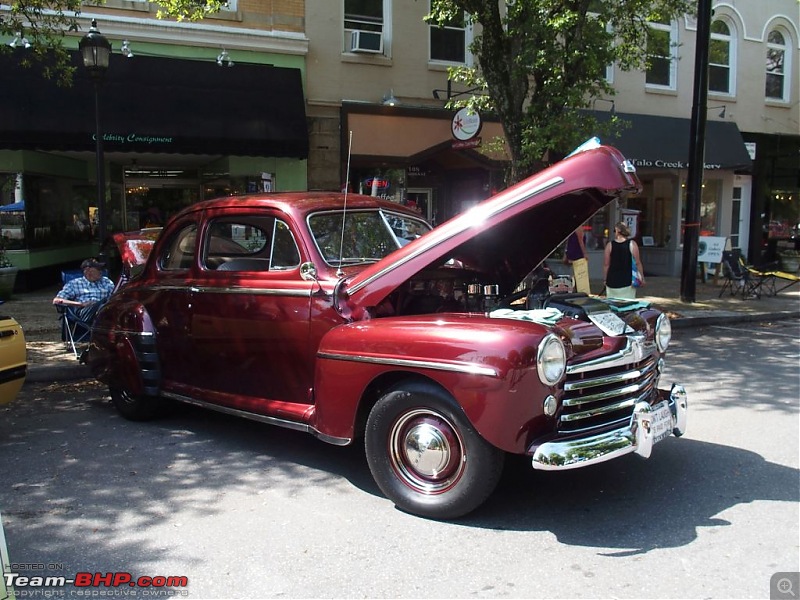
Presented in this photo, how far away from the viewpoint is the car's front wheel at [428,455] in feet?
12.1

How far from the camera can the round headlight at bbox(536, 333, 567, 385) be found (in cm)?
352

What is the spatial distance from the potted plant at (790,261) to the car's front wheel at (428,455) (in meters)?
19.6

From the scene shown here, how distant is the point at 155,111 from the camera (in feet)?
40.6

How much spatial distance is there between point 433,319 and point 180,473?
218cm

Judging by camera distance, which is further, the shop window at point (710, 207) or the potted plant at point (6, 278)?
the shop window at point (710, 207)

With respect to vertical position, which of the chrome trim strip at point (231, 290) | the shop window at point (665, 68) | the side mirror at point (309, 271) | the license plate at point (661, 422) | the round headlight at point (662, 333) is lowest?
the license plate at point (661, 422)

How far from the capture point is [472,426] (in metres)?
3.67

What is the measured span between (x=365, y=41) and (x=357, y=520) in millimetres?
12301

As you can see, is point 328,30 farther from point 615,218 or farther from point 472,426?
point 472,426

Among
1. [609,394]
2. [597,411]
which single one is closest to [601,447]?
[597,411]

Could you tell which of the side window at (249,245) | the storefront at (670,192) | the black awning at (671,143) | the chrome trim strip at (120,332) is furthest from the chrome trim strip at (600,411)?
the storefront at (670,192)

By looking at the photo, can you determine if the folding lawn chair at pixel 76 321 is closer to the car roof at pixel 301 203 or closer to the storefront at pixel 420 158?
the car roof at pixel 301 203

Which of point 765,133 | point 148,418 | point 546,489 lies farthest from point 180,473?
point 765,133

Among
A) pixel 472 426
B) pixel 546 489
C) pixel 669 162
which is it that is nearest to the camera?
pixel 472 426
